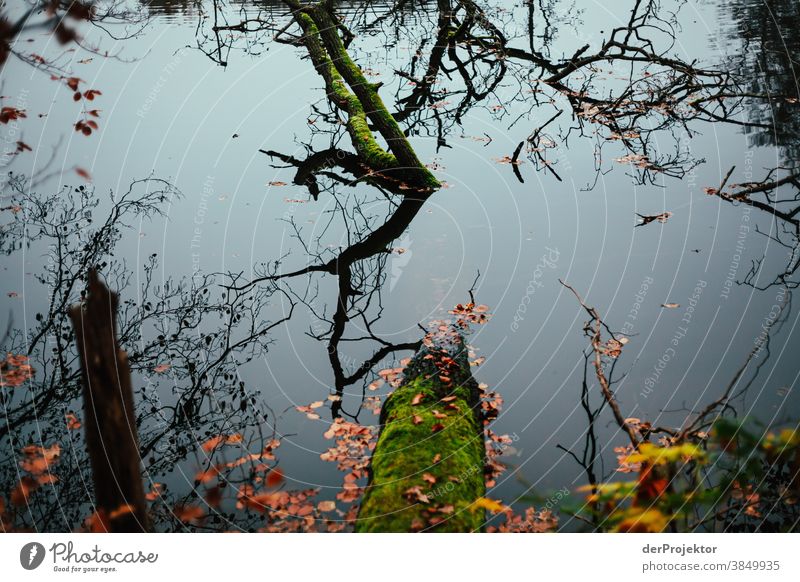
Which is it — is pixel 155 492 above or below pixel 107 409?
below

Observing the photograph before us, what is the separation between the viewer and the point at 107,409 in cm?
283

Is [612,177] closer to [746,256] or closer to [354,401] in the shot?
[746,256]

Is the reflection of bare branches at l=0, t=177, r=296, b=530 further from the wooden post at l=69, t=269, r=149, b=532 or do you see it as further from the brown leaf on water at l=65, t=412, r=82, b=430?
the wooden post at l=69, t=269, r=149, b=532

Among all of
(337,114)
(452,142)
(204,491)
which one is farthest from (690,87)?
(204,491)

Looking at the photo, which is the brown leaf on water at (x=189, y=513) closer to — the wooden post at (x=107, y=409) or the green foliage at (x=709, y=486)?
the wooden post at (x=107, y=409)

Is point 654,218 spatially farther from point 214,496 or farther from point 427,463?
point 214,496

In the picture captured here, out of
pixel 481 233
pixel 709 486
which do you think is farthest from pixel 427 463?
pixel 481 233

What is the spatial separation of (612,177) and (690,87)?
6.86ft

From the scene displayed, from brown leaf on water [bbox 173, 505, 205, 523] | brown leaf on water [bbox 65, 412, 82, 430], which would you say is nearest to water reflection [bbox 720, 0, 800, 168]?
brown leaf on water [bbox 173, 505, 205, 523]

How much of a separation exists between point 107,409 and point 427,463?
5.44ft

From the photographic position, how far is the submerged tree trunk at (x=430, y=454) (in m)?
3.11

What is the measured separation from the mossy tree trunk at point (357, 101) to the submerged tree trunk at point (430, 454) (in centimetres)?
297

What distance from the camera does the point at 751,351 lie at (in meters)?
4.30
